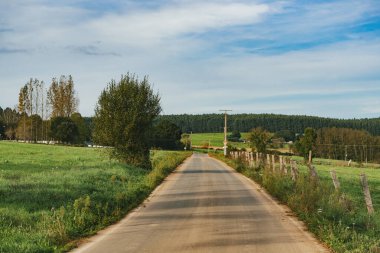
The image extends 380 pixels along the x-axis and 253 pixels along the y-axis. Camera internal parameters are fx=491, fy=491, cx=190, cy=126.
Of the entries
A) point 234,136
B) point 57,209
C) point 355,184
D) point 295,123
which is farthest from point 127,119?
point 295,123

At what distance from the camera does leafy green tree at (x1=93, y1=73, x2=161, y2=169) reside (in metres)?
32.8

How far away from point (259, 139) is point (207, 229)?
71635 millimetres

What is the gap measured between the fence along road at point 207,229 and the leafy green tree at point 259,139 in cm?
6506

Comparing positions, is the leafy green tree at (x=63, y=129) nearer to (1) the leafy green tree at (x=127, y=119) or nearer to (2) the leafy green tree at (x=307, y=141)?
(2) the leafy green tree at (x=307, y=141)

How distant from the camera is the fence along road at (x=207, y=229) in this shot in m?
9.02

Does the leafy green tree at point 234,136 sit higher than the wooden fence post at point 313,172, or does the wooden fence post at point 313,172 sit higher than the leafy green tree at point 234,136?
the leafy green tree at point 234,136

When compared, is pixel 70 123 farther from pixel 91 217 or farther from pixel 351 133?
pixel 91 217

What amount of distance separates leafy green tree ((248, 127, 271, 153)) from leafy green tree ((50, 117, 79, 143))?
4058 centimetres

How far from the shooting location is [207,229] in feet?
35.9

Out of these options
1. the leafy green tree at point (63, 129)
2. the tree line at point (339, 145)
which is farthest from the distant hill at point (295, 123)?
the leafy green tree at point (63, 129)

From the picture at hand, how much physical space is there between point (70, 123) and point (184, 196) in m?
88.7

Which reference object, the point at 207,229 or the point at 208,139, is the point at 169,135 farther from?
the point at 207,229

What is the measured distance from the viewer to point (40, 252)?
848 centimetres

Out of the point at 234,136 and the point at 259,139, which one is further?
the point at 234,136
